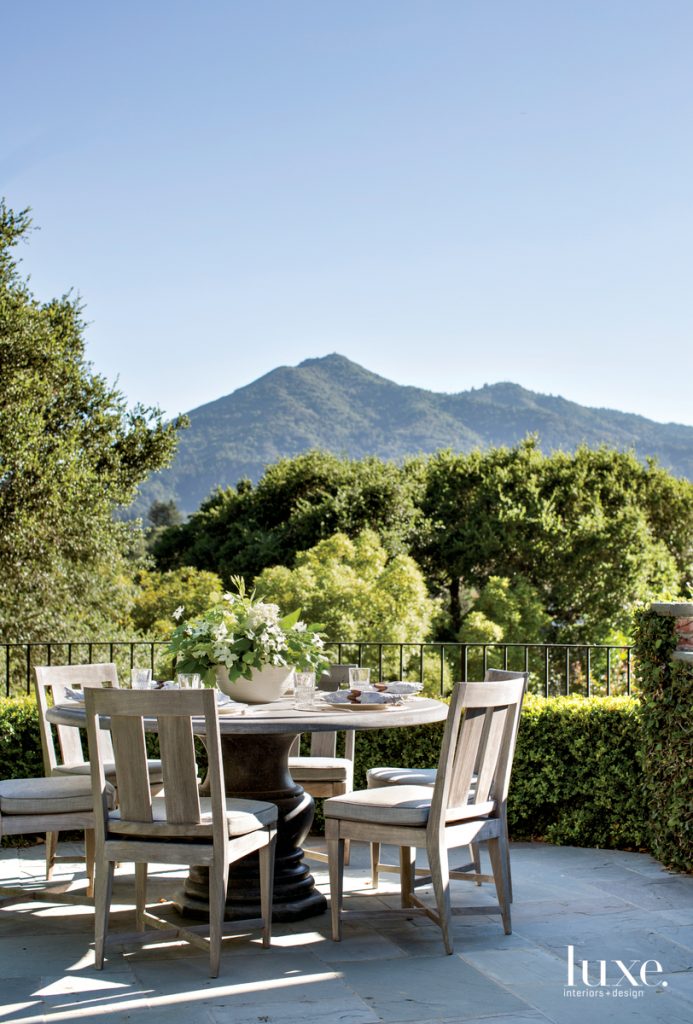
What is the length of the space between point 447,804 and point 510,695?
1.53 feet

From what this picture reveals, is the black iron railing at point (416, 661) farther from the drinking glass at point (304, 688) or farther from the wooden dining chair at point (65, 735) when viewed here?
the drinking glass at point (304, 688)

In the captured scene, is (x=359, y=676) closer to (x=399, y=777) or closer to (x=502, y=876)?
(x=399, y=777)

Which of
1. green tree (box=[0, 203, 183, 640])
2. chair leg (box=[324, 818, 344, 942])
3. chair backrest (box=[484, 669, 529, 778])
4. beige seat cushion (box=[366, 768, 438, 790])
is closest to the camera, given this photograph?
chair leg (box=[324, 818, 344, 942])

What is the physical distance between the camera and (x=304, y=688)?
4176 mm

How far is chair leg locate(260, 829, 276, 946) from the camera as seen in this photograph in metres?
3.59

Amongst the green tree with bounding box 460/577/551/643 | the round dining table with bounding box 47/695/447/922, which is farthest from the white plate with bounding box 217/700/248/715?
the green tree with bounding box 460/577/551/643

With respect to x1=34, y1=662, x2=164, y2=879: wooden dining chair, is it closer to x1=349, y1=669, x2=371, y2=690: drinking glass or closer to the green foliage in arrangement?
x1=349, y1=669, x2=371, y2=690: drinking glass

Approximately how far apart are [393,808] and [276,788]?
709mm

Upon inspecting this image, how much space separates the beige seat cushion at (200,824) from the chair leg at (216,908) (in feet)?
0.36

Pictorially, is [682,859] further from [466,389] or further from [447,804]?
[466,389]

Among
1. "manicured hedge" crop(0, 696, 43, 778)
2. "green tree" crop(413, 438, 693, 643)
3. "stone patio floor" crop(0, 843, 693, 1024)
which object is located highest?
"green tree" crop(413, 438, 693, 643)

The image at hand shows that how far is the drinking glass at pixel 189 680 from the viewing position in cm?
401

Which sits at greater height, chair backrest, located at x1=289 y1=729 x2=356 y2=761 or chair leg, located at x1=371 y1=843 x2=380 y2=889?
chair backrest, located at x1=289 y1=729 x2=356 y2=761

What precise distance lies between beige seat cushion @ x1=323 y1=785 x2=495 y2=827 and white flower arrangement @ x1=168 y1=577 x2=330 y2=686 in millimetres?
631
